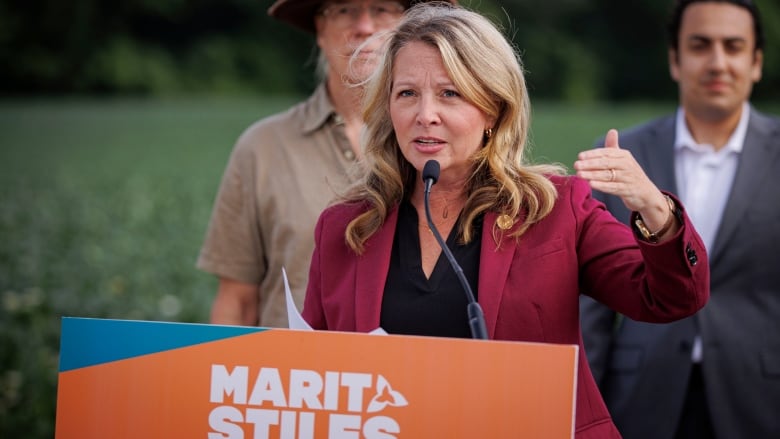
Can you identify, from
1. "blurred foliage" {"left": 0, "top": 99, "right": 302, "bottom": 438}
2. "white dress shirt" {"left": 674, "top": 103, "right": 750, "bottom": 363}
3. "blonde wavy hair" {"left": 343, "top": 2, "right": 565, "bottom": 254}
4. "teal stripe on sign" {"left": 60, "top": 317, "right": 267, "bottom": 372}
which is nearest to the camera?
"teal stripe on sign" {"left": 60, "top": 317, "right": 267, "bottom": 372}

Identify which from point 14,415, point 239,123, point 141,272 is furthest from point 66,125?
point 14,415

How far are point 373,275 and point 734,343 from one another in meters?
1.76

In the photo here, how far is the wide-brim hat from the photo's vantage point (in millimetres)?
4117

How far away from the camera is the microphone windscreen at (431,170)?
2740 mm

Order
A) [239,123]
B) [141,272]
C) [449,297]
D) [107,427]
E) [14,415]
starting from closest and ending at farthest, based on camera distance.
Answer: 1. [107,427]
2. [449,297]
3. [14,415]
4. [141,272]
5. [239,123]

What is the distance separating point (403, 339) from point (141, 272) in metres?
7.62

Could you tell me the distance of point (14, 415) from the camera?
6.04m

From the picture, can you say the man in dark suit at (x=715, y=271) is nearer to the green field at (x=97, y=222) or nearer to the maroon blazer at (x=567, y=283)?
the green field at (x=97, y=222)

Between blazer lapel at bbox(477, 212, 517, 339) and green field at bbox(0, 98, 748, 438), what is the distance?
2.39ft

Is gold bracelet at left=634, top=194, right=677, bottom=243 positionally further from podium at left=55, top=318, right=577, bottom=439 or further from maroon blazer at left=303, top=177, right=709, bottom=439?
podium at left=55, top=318, right=577, bottom=439

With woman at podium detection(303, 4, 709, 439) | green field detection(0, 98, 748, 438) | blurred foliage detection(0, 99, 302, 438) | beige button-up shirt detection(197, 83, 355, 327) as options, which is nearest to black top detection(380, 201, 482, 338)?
woman at podium detection(303, 4, 709, 439)

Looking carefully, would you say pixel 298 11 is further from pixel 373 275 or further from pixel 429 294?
pixel 429 294

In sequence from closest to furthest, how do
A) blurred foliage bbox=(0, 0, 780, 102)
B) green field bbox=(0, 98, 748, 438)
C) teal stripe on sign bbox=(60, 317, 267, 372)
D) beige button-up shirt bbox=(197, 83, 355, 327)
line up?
teal stripe on sign bbox=(60, 317, 267, 372) → beige button-up shirt bbox=(197, 83, 355, 327) → green field bbox=(0, 98, 748, 438) → blurred foliage bbox=(0, 0, 780, 102)

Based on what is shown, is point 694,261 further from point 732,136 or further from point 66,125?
point 66,125
